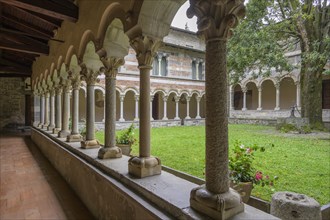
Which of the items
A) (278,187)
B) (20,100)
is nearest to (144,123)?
(278,187)

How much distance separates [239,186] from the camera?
2.30 meters

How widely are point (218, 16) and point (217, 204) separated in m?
1.04

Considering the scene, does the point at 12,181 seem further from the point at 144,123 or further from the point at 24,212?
the point at 144,123

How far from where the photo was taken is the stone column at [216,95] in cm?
137

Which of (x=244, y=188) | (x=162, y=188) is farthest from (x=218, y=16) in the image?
(x=244, y=188)

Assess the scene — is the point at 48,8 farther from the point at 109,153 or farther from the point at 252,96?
the point at 252,96

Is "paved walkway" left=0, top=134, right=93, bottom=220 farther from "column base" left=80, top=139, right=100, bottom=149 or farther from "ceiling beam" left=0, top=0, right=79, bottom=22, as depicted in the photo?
"ceiling beam" left=0, top=0, right=79, bottom=22

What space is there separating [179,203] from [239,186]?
103 centimetres

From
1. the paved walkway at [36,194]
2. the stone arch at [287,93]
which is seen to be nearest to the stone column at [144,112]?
the paved walkway at [36,194]

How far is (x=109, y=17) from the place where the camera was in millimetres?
2725

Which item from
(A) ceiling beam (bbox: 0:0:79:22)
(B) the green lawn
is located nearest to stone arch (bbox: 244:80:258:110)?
(B) the green lawn

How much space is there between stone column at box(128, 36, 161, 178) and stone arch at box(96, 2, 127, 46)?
1.17 ft

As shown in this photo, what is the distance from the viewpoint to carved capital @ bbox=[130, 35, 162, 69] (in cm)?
213

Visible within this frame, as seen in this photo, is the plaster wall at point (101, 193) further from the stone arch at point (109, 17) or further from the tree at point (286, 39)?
the tree at point (286, 39)
